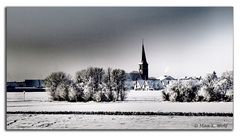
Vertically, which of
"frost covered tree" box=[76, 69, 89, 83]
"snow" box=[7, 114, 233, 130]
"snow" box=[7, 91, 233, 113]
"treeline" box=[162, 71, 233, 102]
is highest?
"frost covered tree" box=[76, 69, 89, 83]

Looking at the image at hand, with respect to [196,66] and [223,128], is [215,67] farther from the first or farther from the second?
[223,128]

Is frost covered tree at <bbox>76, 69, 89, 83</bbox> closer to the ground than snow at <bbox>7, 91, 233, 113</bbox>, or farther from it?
farther from it

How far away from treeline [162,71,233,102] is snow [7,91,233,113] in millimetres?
48

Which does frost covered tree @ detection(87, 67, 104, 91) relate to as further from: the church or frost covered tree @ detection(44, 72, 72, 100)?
the church

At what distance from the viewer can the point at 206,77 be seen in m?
4.64

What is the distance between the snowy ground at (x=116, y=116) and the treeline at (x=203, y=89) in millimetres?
56

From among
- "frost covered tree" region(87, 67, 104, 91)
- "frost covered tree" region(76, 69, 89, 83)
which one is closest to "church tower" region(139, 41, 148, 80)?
"frost covered tree" region(87, 67, 104, 91)

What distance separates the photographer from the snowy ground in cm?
464

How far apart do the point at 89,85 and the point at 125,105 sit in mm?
389

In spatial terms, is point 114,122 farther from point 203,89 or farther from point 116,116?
point 203,89

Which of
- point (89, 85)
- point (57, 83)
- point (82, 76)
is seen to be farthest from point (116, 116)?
point (57, 83)

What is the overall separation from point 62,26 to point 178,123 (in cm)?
141

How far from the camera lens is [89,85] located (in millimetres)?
4715

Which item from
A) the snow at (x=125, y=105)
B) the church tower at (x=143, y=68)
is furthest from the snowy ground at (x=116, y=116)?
the church tower at (x=143, y=68)
